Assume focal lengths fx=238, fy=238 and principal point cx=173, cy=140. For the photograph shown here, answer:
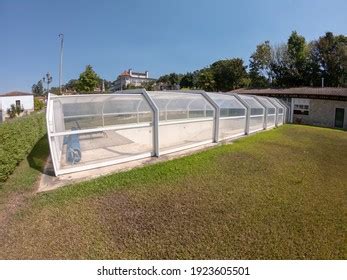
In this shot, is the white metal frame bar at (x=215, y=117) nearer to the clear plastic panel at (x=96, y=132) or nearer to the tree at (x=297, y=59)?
the clear plastic panel at (x=96, y=132)

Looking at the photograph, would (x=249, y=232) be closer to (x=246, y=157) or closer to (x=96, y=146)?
(x=246, y=157)

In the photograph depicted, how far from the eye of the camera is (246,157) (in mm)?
8250

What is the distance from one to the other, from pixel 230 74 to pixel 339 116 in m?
28.1

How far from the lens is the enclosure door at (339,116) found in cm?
2145

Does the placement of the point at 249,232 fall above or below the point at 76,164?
below

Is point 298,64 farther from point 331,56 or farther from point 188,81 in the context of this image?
point 188,81

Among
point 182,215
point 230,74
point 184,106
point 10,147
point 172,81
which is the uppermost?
point 172,81

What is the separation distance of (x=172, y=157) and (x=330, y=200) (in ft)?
14.8

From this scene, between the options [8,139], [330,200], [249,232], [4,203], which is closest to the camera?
[249,232]

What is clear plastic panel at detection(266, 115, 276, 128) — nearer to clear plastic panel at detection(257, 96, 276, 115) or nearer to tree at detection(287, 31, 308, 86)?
→ clear plastic panel at detection(257, 96, 276, 115)

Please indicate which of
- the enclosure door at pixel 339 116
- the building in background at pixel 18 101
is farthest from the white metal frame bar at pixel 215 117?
the building in background at pixel 18 101

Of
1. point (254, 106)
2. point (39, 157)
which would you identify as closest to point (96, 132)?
point (39, 157)

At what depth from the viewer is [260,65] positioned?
1624 inches
